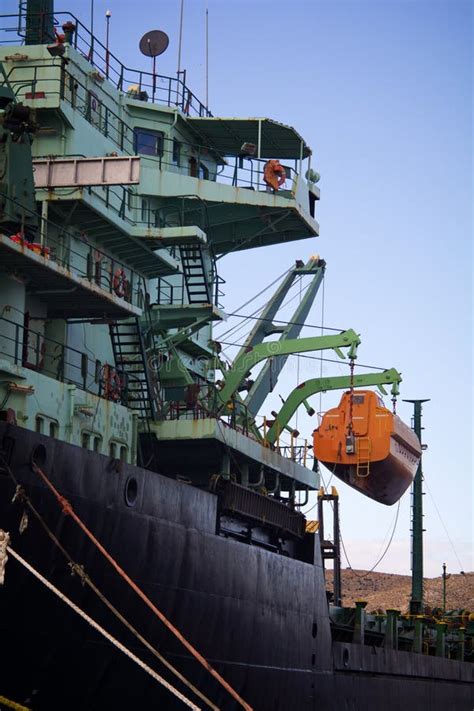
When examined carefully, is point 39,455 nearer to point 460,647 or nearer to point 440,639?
point 440,639

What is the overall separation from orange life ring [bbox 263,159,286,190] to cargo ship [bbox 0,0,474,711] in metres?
0.06

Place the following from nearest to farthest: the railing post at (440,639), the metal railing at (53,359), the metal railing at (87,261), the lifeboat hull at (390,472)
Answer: the metal railing at (53,359)
the metal railing at (87,261)
the lifeboat hull at (390,472)
the railing post at (440,639)

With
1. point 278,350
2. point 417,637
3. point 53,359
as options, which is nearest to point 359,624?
point 417,637

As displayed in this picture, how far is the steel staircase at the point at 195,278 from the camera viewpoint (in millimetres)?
26797

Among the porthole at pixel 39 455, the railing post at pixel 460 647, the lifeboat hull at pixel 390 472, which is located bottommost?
the railing post at pixel 460 647

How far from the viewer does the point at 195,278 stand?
89.8 feet

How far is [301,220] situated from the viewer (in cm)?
2870

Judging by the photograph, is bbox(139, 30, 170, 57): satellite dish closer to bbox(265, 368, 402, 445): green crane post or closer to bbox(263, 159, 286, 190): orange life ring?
bbox(263, 159, 286, 190): orange life ring

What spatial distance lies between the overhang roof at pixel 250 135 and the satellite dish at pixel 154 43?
7.17 ft

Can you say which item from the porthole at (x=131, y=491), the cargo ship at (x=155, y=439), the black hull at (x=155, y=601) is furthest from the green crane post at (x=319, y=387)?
the porthole at (x=131, y=491)

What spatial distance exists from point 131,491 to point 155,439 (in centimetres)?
544

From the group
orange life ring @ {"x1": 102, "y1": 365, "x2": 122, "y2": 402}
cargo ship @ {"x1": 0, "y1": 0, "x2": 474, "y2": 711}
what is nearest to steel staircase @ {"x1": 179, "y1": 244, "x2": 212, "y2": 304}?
cargo ship @ {"x1": 0, "y1": 0, "x2": 474, "y2": 711}

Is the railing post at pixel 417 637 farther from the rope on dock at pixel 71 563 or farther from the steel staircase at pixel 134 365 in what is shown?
the rope on dock at pixel 71 563

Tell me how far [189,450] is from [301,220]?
6235 mm
